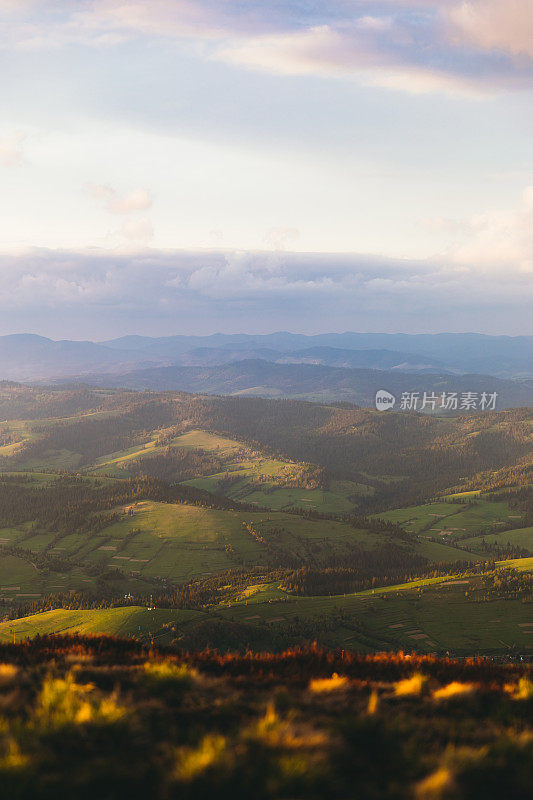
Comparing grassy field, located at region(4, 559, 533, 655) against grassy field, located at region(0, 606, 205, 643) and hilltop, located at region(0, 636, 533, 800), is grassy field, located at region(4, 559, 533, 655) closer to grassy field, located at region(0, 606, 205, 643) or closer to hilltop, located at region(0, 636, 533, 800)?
grassy field, located at region(0, 606, 205, 643)

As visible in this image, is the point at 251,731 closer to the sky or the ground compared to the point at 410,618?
closer to the sky

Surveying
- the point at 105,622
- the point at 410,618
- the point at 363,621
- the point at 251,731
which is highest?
the point at 251,731

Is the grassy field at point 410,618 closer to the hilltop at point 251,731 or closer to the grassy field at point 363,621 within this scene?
the grassy field at point 363,621

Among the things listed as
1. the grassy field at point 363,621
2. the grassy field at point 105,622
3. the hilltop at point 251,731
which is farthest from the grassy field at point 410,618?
the hilltop at point 251,731

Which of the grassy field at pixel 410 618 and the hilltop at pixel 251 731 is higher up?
the hilltop at pixel 251 731

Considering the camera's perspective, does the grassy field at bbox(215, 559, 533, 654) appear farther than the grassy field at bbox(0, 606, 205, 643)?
No

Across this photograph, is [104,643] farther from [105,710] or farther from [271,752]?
[271,752]

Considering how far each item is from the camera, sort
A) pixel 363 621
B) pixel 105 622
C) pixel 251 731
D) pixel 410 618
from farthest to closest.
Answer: pixel 410 618
pixel 363 621
pixel 105 622
pixel 251 731

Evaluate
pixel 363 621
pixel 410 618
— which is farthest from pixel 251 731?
pixel 410 618

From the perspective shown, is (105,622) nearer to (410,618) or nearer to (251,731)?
(410,618)

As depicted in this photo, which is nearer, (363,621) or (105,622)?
(105,622)

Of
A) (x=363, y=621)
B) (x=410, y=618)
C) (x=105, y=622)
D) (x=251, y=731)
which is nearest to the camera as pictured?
(x=251, y=731)

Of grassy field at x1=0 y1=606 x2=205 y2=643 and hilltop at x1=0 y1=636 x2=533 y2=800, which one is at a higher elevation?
hilltop at x1=0 y1=636 x2=533 y2=800

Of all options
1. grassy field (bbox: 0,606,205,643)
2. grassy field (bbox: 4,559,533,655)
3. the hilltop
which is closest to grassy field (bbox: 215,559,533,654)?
grassy field (bbox: 4,559,533,655)
